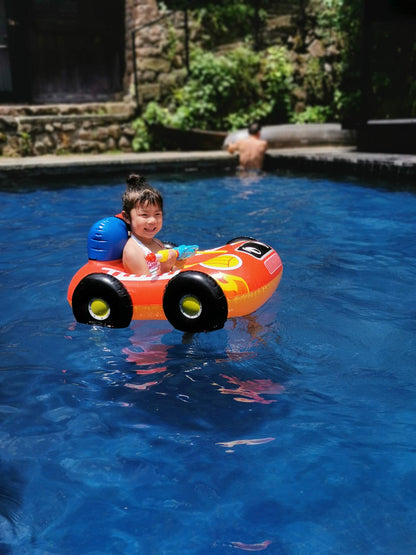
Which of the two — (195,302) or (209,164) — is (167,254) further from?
(209,164)

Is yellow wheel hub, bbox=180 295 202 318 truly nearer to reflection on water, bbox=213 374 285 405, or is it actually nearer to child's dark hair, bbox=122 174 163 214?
reflection on water, bbox=213 374 285 405

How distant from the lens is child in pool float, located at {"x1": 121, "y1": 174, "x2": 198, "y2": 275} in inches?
157

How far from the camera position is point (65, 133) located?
13.0 metres

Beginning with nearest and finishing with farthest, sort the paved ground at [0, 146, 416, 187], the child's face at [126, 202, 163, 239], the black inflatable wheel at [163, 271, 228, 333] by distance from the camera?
the black inflatable wheel at [163, 271, 228, 333], the child's face at [126, 202, 163, 239], the paved ground at [0, 146, 416, 187]

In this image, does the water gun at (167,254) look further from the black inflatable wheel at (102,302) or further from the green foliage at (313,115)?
the green foliage at (313,115)

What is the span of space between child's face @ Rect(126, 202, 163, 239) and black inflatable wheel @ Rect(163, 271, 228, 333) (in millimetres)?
440

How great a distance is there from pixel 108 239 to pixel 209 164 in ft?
26.2

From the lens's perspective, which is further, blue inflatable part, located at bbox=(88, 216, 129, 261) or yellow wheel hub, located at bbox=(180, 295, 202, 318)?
blue inflatable part, located at bbox=(88, 216, 129, 261)

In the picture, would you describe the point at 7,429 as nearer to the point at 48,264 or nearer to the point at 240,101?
the point at 48,264

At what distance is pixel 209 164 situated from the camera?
39.1 ft

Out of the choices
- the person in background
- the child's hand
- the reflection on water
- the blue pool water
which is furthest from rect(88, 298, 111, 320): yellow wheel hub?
the person in background

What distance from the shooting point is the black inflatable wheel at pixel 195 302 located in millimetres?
3701

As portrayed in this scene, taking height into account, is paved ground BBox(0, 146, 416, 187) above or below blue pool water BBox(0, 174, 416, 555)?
above

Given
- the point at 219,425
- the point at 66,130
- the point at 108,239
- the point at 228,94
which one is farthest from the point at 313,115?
the point at 219,425
